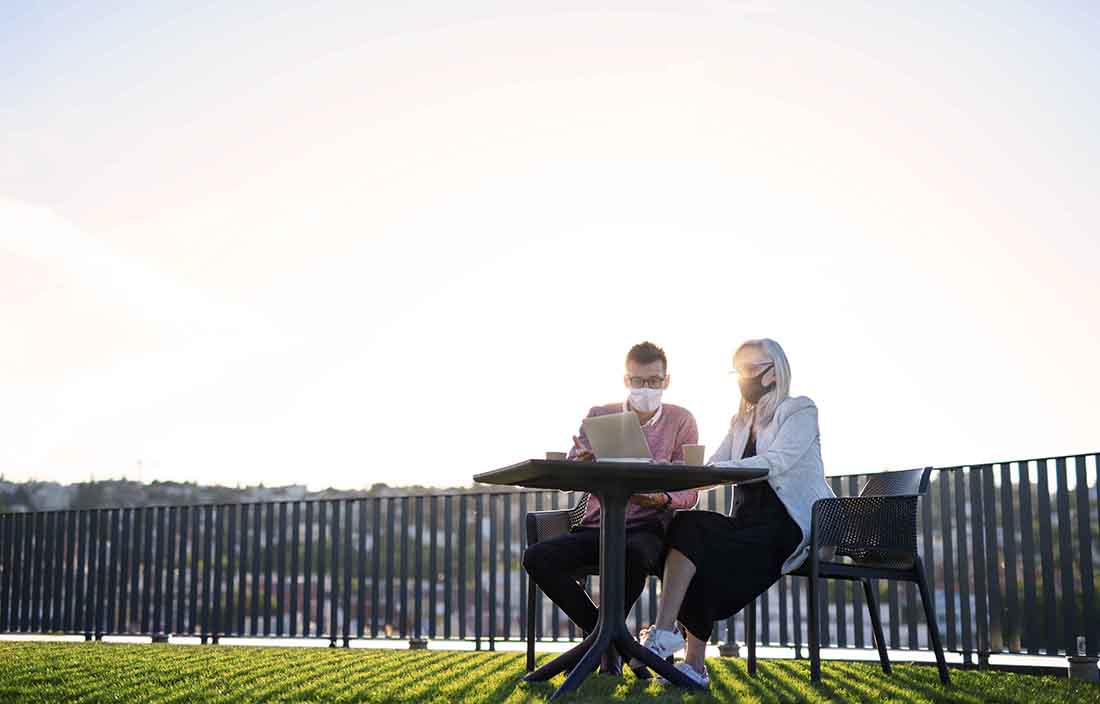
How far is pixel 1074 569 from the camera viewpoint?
19.0ft

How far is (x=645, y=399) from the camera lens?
189 inches

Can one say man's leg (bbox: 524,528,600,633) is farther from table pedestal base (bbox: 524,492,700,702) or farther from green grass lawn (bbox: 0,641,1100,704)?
table pedestal base (bbox: 524,492,700,702)

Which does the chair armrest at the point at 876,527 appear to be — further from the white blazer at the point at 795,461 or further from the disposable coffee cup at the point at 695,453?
the disposable coffee cup at the point at 695,453

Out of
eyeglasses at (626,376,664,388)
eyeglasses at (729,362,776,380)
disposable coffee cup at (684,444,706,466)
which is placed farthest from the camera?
eyeglasses at (626,376,664,388)

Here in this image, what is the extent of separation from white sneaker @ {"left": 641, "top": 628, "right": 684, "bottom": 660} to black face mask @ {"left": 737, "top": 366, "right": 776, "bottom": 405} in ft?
3.24

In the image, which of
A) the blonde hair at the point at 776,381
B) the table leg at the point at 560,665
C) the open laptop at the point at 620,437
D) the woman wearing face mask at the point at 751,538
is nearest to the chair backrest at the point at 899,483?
the woman wearing face mask at the point at 751,538

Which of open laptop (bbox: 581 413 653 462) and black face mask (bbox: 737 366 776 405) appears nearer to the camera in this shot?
open laptop (bbox: 581 413 653 462)

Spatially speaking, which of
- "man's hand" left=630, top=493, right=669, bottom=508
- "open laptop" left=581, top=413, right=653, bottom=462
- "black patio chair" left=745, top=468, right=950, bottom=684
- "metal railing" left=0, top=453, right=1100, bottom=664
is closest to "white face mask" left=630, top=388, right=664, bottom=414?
"man's hand" left=630, top=493, right=669, bottom=508

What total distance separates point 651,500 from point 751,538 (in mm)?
466

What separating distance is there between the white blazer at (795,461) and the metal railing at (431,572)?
26.2 inches

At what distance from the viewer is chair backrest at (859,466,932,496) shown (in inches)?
182

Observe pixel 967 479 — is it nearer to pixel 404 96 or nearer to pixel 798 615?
pixel 798 615

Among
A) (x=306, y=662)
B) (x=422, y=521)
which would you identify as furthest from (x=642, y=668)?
(x=422, y=521)

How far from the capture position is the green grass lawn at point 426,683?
13.6ft
